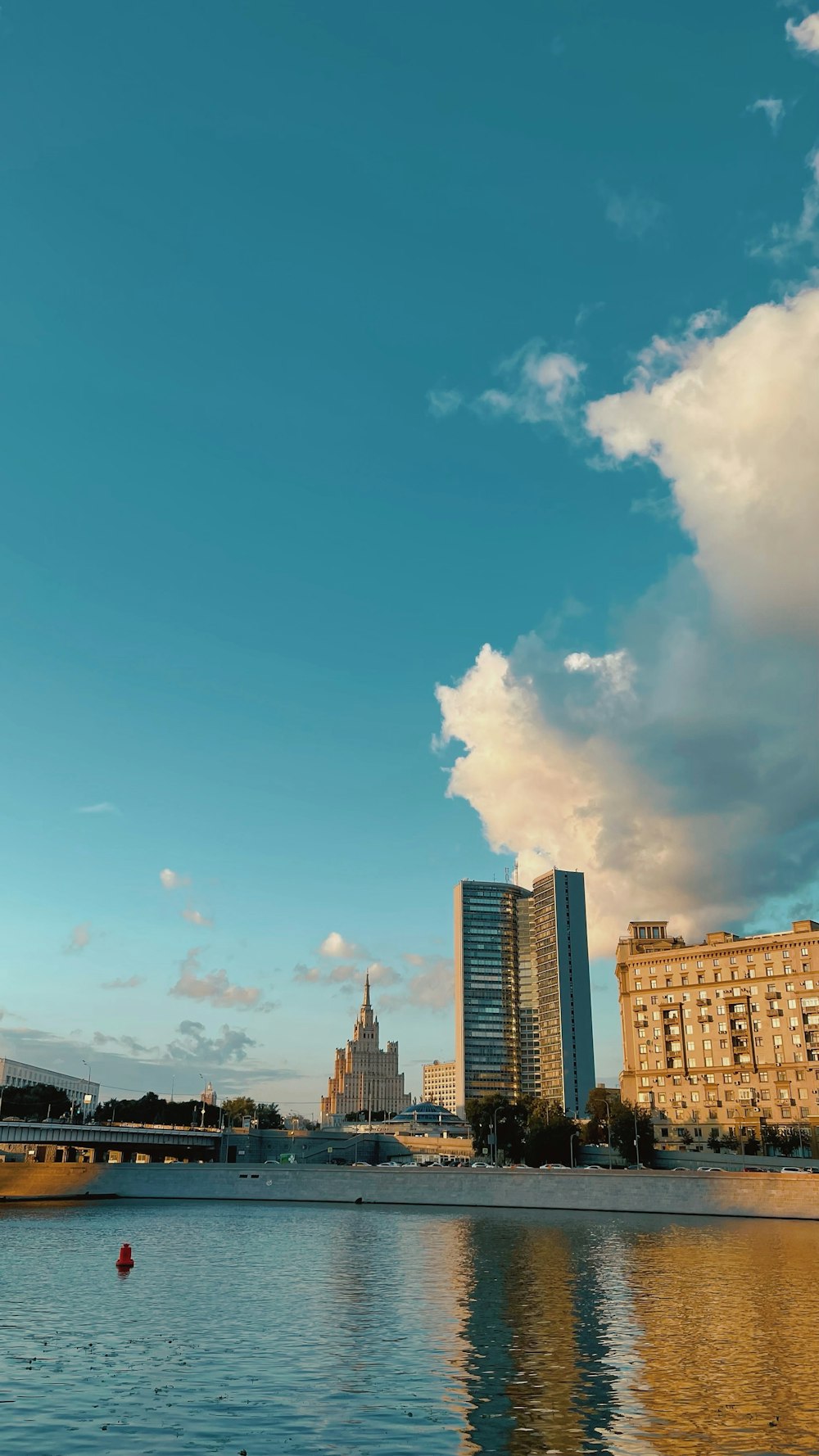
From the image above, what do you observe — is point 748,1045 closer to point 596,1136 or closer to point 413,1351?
point 596,1136

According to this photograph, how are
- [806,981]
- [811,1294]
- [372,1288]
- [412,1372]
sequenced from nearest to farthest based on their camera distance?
[412,1372], [811,1294], [372,1288], [806,981]

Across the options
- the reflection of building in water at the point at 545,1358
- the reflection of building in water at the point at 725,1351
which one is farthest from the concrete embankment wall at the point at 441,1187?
the reflection of building in water at the point at 545,1358

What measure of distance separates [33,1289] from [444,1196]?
103168 mm

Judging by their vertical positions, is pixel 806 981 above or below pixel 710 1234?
above

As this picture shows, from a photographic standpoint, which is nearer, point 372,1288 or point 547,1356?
point 547,1356

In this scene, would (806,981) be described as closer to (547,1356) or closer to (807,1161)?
(807,1161)

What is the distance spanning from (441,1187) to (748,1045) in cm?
6683

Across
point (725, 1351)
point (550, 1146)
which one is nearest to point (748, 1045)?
point (550, 1146)

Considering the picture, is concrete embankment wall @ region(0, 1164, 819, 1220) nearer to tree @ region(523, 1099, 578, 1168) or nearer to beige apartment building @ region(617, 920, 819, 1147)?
tree @ region(523, 1099, 578, 1168)

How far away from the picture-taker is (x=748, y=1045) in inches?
7407

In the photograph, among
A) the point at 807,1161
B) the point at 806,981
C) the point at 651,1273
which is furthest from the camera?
the point at 806,981

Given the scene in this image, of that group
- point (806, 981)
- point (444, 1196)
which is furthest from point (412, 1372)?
point (806, 981)

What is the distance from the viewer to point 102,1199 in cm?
16900

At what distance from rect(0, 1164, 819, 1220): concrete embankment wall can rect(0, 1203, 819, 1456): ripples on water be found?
45.9 m
